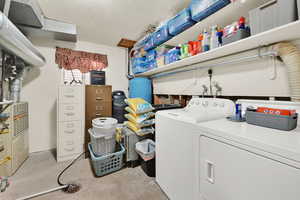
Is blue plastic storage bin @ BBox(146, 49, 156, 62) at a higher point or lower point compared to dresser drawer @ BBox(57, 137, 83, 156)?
higher

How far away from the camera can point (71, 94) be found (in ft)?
7.18

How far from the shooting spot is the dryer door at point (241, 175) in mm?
538

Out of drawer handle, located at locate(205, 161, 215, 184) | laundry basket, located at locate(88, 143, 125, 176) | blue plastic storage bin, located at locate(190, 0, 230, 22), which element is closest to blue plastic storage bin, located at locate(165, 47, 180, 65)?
blue plastic storage bin, located at locate(190, 0, 230, 22)

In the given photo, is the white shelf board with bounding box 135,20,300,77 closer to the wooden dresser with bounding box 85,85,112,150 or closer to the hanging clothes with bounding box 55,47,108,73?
the wooden dresser with bounding box 85,85,112,150

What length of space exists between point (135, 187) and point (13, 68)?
2.53 m

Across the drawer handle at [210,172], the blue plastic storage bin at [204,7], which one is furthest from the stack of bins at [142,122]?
the blue plastic storage bin at [204,7]

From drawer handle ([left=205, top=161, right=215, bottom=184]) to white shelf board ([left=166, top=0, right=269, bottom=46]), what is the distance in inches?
52.3

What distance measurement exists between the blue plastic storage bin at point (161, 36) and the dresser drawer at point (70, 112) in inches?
67.6

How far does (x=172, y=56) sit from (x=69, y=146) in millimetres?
2269

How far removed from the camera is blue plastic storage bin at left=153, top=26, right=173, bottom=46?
1.82 m

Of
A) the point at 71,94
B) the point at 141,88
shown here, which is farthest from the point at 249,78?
the point at 71,94

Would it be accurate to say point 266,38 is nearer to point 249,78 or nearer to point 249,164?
point 249,78

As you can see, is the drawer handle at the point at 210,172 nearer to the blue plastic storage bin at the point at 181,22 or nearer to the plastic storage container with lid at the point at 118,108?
the blue plastic storage bin at the point at 181,22

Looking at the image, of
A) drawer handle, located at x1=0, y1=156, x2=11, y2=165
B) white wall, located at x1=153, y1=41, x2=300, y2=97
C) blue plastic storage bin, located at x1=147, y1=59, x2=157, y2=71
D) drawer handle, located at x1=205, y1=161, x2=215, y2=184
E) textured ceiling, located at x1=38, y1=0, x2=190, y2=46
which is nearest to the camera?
drawer handle, located at x1=205, y1=161, x2=215, y2=184
